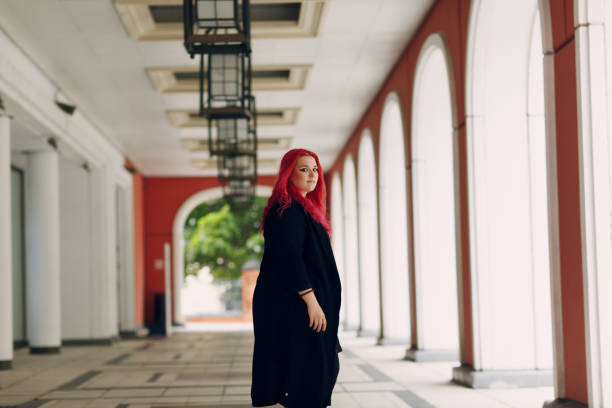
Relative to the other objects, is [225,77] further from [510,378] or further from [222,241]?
[222,241]

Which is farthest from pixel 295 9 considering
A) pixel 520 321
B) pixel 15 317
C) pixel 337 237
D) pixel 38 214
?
pixel 337 237

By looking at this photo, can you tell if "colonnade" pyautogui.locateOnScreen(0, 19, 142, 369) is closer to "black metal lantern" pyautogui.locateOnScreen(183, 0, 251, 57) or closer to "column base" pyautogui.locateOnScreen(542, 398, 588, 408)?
"black metal lantern" pyautogui.locateOnScreen(183, 0, 251, 57)

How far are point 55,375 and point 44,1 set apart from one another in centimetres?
385

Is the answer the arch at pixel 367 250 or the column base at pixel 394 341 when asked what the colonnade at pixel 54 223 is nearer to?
the arch at pixel 367 250

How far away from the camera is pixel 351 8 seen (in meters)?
7.29

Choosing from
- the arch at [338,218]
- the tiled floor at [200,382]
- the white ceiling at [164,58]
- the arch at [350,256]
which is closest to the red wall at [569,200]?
the tiled floor at [200,382]

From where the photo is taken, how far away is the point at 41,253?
10.9 meters

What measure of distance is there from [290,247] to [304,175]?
0.34 metres

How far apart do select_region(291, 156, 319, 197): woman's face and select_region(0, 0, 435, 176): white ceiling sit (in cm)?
416

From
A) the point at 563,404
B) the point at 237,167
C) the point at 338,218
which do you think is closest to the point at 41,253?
the point at 237,167

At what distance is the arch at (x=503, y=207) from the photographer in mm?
6152

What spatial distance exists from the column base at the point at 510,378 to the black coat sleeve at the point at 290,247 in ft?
11.3

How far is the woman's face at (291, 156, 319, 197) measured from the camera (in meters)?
3.20

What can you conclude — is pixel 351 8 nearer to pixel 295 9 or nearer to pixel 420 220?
pixel 295 9
